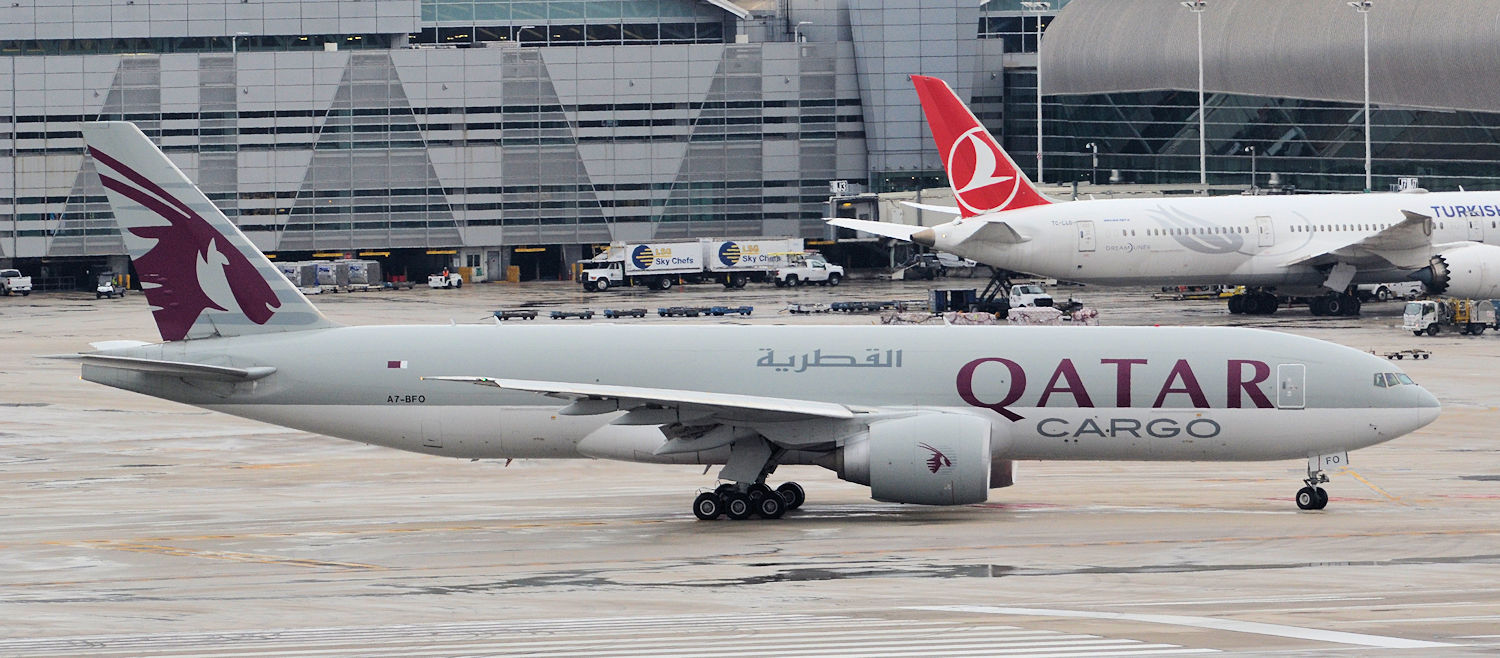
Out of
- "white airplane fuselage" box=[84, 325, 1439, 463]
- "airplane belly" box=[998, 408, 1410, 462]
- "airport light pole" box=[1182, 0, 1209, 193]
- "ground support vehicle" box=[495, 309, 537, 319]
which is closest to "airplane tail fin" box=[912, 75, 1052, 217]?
"ground support vehicle" box=[495, 309, 537, 319]

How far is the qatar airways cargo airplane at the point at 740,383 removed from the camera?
103 feet

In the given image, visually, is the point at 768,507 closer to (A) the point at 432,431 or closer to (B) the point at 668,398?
(B) the point at 668,398

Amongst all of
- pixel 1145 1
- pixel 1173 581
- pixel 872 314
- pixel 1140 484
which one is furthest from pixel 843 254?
pixel 1173 581

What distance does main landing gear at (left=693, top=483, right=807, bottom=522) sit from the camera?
3141 cm

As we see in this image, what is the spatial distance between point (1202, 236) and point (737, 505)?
168ft

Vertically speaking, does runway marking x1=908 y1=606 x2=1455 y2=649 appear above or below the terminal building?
below

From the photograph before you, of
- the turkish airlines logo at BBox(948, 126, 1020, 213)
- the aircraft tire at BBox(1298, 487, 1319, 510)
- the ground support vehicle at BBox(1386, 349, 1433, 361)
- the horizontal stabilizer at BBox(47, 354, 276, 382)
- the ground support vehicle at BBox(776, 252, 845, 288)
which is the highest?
the turkish airlines logo at BBox(948, 126, 1020, 213)

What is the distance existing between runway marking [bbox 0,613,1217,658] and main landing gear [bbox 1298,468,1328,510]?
13.0 meters

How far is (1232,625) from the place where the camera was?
21.0 meters

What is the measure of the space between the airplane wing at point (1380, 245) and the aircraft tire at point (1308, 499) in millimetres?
47370

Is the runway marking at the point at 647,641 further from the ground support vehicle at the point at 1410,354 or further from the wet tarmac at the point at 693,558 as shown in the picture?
the ground support vehicle at the point at 1410,354

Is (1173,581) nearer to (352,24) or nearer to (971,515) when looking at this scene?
(971,515)

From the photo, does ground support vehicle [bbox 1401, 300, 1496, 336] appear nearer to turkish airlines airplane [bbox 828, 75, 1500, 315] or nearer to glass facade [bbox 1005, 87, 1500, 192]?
turkish airlines airplane [bbox 828, 75, 1500, 315]

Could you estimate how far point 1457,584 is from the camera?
24.2 metres
